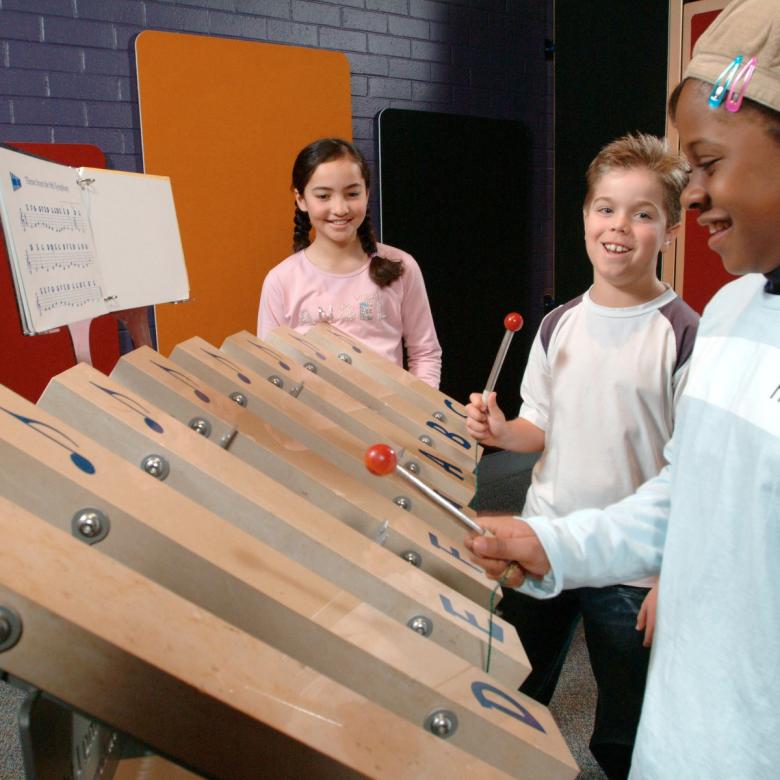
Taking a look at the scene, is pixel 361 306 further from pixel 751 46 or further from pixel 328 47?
pixel 328 47

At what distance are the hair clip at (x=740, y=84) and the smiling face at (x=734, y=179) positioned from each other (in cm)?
1

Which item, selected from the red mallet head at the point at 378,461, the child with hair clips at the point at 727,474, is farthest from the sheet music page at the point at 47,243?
the child with hair clips at the point at 727,474

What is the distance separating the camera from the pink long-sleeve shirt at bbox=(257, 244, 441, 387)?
8.14 feet

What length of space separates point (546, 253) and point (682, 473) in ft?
13.1

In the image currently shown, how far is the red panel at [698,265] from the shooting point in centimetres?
364

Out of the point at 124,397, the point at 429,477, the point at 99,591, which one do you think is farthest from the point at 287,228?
the point at 99,591

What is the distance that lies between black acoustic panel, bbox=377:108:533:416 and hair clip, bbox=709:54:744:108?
10.7ft

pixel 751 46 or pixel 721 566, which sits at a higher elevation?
pixel 751 46

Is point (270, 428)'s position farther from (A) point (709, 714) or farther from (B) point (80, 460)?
(A) point (709, 714)

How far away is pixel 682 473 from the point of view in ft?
3.04

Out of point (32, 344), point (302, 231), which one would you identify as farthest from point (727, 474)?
point (32, 344)

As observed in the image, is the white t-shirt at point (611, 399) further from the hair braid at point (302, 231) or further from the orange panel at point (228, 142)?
the orange panel at point (228, 142)

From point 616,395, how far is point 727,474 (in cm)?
68

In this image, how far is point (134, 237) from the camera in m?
1.48
